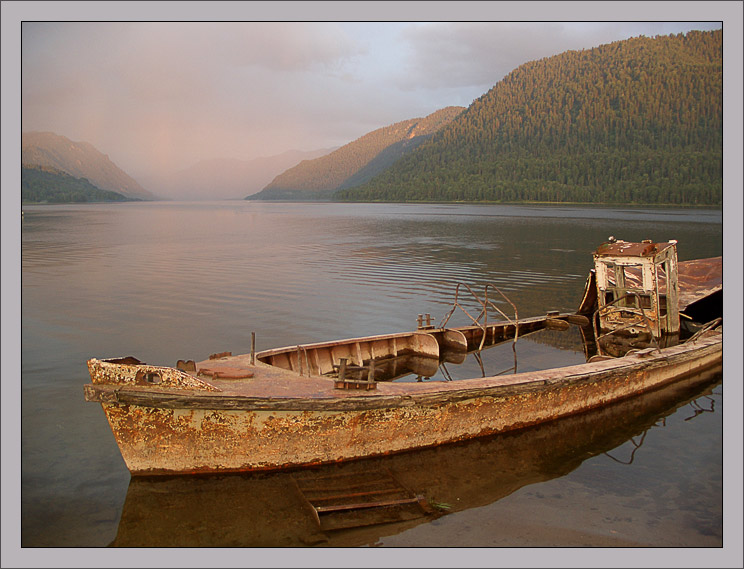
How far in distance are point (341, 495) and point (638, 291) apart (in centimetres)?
1184

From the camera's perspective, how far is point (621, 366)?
10.8m

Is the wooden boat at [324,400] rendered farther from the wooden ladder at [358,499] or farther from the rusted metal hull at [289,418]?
the wooden ladder at [358,499]

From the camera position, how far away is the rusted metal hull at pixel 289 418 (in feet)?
23.5

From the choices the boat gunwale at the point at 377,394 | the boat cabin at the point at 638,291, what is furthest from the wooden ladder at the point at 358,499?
the boat cabin at the point at 638,291

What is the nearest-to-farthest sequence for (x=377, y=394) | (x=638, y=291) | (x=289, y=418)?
(x=289, y=418) < (x=377, y=394) < (x=638, y=291)

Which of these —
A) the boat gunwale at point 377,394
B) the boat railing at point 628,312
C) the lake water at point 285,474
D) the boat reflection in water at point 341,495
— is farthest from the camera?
the boat railing at point 628,312

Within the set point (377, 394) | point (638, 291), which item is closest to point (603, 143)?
point (638, 291)

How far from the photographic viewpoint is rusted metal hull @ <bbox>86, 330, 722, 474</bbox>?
23.5 ft

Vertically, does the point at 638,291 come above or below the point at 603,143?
below

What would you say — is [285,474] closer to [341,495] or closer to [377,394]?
[341,495]

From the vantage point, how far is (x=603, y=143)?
15912cm

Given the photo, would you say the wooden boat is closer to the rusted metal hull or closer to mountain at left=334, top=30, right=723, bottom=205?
the rusted metal hull

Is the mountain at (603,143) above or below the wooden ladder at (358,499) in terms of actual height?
above

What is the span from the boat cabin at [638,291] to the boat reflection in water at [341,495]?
668 cm
